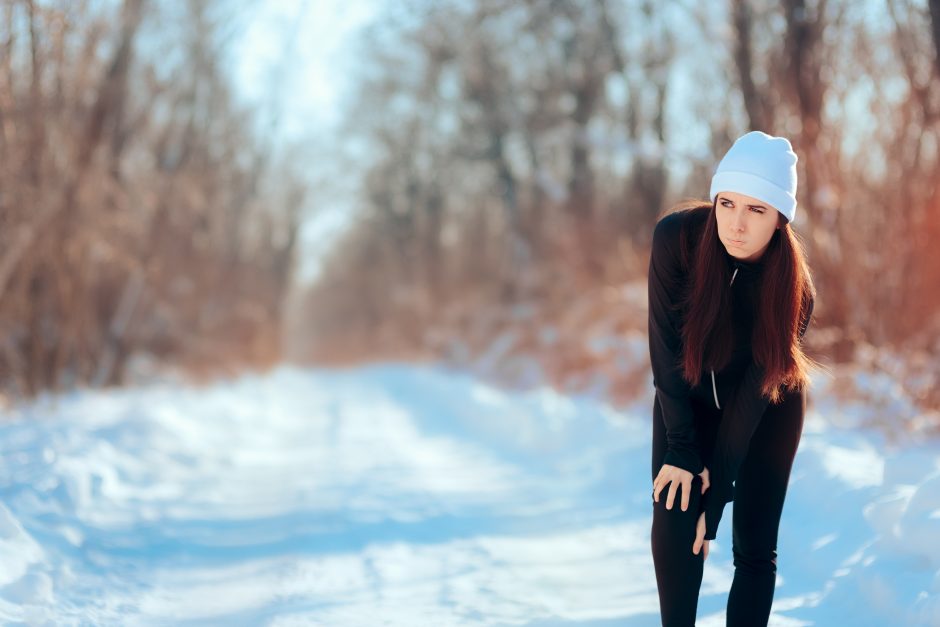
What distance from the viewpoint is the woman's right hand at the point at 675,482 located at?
2924 millimetres

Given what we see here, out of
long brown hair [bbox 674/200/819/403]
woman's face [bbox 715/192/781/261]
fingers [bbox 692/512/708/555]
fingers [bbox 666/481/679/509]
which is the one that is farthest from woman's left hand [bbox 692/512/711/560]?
woman's face [bbox 715/192/781/261]

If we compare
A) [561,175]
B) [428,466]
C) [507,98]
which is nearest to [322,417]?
[428,466]

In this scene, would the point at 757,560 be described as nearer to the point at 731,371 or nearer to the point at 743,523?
the point at 743,523

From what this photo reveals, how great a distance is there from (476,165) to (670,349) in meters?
28.1

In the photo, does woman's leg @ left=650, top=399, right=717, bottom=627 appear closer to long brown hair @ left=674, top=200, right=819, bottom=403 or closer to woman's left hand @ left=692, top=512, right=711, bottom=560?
woman's left hand @ left=692, top=512, right=711, bottom=560

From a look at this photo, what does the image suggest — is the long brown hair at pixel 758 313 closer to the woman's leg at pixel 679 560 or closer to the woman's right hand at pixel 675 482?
the woman's right hand at pixel 675 482

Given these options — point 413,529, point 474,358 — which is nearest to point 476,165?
point 474,358

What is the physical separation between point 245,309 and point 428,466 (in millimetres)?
18566

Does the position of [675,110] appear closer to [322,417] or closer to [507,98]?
[507,98]

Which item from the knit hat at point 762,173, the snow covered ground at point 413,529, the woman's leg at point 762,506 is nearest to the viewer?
the knit hat at point 762,173

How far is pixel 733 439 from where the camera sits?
2.94 meters

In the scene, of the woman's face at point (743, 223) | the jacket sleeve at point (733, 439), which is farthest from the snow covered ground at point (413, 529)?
the woman's face at point (743, 223)

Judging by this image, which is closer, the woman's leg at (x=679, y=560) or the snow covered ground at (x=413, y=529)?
the woman's leg at (x=679, y=560)

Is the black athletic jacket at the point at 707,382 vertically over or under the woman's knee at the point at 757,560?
over
